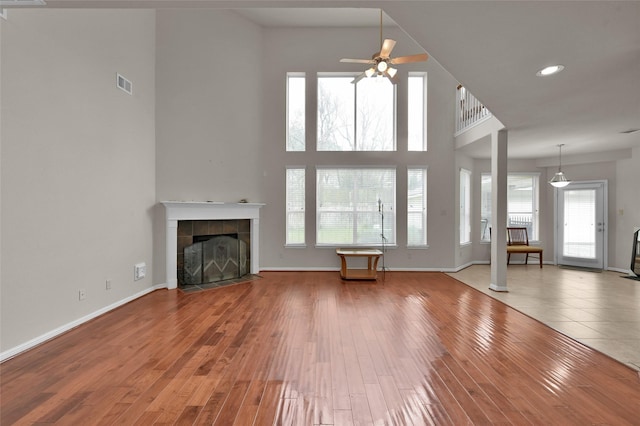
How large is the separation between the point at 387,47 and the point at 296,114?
296cm

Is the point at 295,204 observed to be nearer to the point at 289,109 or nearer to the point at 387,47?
the point at 289,109

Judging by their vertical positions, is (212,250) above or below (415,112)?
below

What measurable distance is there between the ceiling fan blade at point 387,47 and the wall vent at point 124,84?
3732 mm

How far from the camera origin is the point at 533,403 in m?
1.98

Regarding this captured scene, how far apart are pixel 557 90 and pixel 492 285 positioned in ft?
10.5

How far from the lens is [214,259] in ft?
18.0

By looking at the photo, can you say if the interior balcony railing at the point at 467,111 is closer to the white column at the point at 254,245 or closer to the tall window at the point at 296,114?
the tall window at the point at 296,114

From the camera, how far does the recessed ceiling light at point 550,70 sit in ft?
9.21

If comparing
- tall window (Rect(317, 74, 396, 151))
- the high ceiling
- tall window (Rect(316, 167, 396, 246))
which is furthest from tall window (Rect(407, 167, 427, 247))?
the high ceiling

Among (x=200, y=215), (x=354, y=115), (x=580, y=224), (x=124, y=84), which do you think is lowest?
(x=580, y=224)

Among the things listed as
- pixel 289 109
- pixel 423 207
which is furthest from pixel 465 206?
pixel 289 109

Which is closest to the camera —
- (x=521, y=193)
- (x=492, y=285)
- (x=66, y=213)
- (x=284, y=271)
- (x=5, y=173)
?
(x=5, y=173)

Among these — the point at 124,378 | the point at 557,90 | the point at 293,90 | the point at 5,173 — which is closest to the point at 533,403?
the point at 124,378

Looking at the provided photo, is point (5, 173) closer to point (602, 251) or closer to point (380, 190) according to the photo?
point (380, 190)
